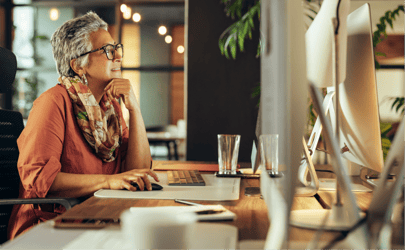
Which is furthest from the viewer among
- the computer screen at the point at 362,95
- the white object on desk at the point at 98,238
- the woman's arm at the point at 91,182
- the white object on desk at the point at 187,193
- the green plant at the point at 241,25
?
the green plant at the point at 241,25

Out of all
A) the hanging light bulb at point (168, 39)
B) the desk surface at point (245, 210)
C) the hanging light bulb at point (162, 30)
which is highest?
the hanging light bulb at point (162, 30)

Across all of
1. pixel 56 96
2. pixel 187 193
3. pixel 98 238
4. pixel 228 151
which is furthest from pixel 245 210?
pixel 56 96

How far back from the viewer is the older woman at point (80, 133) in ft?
3.43

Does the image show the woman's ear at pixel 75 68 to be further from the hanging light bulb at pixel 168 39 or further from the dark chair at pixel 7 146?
the hanging light bulb at pixel 168 39

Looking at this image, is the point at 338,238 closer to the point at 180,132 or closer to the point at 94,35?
the point at 94,35

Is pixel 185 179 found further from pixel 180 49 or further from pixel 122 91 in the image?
pixel 180 49

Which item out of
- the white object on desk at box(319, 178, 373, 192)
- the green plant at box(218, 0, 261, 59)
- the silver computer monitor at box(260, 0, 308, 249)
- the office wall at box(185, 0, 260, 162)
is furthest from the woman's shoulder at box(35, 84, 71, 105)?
the office wall at box(185, 0, 260, 162)

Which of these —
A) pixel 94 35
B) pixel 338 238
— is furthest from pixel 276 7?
pixel 94 35

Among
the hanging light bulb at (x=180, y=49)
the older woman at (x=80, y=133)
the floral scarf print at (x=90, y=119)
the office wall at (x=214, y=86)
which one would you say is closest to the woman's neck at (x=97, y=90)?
the older woman at (x=80, y=133)

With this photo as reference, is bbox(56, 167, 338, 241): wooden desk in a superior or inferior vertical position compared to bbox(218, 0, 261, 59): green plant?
inferior

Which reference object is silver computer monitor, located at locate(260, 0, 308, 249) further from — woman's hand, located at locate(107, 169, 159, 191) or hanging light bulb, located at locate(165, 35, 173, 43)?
hanging light bulb, located at locate(165, 35, 173, 43)

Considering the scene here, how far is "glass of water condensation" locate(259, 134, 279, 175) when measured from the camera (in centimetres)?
104

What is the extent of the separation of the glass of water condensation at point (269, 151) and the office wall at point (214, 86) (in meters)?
2.16

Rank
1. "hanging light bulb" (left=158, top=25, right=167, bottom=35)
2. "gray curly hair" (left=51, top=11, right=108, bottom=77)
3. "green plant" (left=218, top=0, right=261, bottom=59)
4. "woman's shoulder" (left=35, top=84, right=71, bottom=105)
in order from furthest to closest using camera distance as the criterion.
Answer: "hanging light bulb" (left=158, top=25, right=167, bottom=35) < "green plant" (left=218, top=0, right=261, bottom=59) < "gray curly hair" (left=51, top=11, right=108, bottom=77) < "woman's shoulder" (left=35, top=84, right=71, bottom=105)
